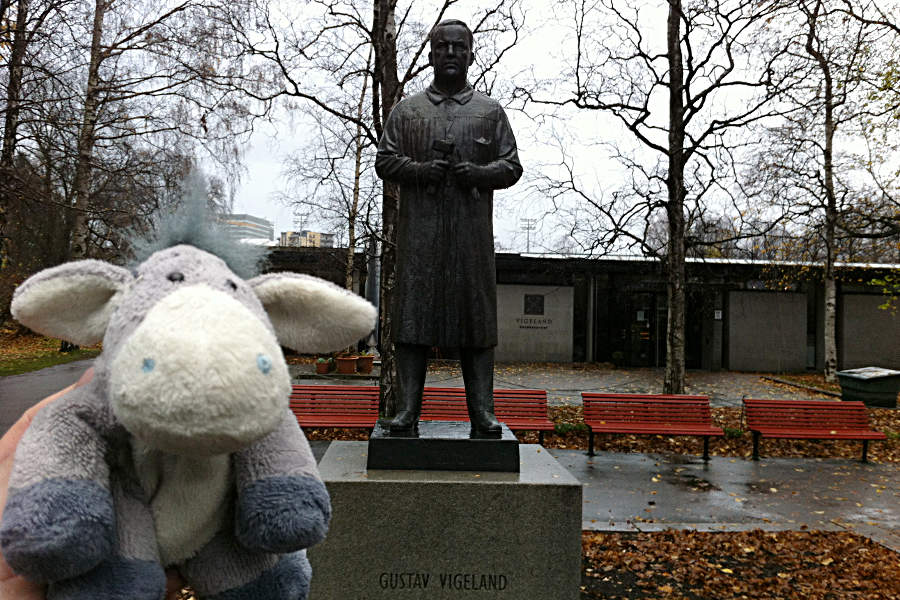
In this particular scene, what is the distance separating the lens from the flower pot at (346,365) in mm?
18922

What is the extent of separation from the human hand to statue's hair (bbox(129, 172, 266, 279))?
27 centimetres

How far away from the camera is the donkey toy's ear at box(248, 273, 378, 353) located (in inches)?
49.3

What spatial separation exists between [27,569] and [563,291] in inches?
963

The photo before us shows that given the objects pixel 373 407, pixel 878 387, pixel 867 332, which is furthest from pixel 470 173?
pixel 867 332

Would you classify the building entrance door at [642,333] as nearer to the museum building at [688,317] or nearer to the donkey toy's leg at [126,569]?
the museum building at [688,317]

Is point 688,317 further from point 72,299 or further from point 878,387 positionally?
point 72,299

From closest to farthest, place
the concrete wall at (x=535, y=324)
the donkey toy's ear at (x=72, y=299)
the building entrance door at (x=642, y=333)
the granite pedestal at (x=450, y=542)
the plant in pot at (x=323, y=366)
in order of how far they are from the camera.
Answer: the donkey toy's ear at (x=72, y=299), the granite pedestal at (x=450, y=542), the plant in pot at (x=323, y=366), the concrete wall at (x=535, y=324), the building entrance door at (x=642, y=333)

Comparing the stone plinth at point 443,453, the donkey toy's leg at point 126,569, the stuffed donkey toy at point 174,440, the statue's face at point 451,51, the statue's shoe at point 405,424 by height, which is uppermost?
the statue's face at point 451,51

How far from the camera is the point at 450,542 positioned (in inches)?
141

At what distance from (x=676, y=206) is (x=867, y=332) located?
54.3ft

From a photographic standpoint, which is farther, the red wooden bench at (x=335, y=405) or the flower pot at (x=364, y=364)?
the flower pot at (x=364, y=364)

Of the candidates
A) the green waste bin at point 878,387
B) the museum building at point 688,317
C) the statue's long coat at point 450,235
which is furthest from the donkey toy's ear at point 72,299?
the museum building at point 688,317

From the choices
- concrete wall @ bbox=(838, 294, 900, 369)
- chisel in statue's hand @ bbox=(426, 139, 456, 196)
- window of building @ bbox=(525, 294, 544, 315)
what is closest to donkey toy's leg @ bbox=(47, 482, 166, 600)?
chisel in statue's hand @ bbox=(426, 139, 456, 196)

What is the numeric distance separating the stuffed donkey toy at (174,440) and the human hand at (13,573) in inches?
2.2
